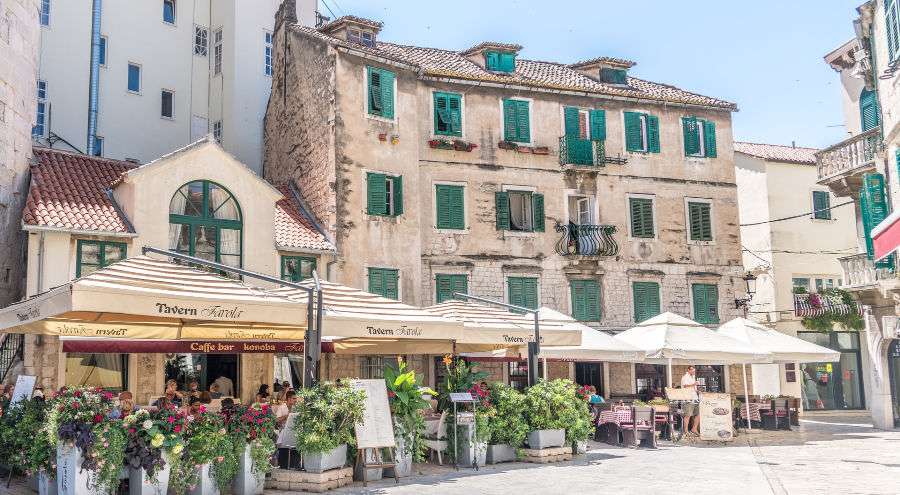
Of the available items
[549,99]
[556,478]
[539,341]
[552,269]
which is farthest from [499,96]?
[556,478]

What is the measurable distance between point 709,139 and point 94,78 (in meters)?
20.5

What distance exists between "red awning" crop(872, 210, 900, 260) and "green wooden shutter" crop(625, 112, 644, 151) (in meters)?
19.9

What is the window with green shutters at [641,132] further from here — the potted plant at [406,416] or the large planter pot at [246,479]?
the large planter pot at [246,479]

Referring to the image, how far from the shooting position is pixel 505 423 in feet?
53.0

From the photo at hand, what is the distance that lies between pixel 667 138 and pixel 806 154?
12501mm

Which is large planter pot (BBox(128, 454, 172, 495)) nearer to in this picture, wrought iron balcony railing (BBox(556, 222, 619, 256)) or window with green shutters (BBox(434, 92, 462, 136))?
window with green shutters (BBox(434, 92, 462, 136))

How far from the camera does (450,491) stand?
1298 cm

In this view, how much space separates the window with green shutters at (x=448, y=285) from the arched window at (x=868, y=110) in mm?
13054

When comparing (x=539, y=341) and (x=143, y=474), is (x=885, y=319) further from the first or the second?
(x=143, y=474)

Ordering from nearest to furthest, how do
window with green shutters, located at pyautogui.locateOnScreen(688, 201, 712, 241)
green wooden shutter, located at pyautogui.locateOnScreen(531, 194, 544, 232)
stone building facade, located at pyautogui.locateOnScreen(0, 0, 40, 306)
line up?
stone building facade, located at pyautogui.locateOnScreen(0, 0, 40, 306) < green wooden shutter, located at pyautogui.locateOnScreen(531, 194, 544, 232) < window with green shutters, located at pyautogui.locateOnScreen(688, 201, 712, 241)

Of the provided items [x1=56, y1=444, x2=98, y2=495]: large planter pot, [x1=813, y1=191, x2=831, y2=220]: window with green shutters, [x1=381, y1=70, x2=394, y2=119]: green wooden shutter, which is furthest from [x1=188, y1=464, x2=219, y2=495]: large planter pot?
[x1=813, y1=191, x2=831, y2=220]: window with green shutters

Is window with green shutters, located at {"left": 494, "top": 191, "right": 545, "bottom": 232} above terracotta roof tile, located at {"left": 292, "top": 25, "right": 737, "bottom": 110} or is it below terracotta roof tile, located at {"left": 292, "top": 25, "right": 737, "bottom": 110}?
below

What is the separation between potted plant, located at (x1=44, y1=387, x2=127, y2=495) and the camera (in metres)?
11.0

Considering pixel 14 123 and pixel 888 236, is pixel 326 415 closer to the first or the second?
pixel 888 236
